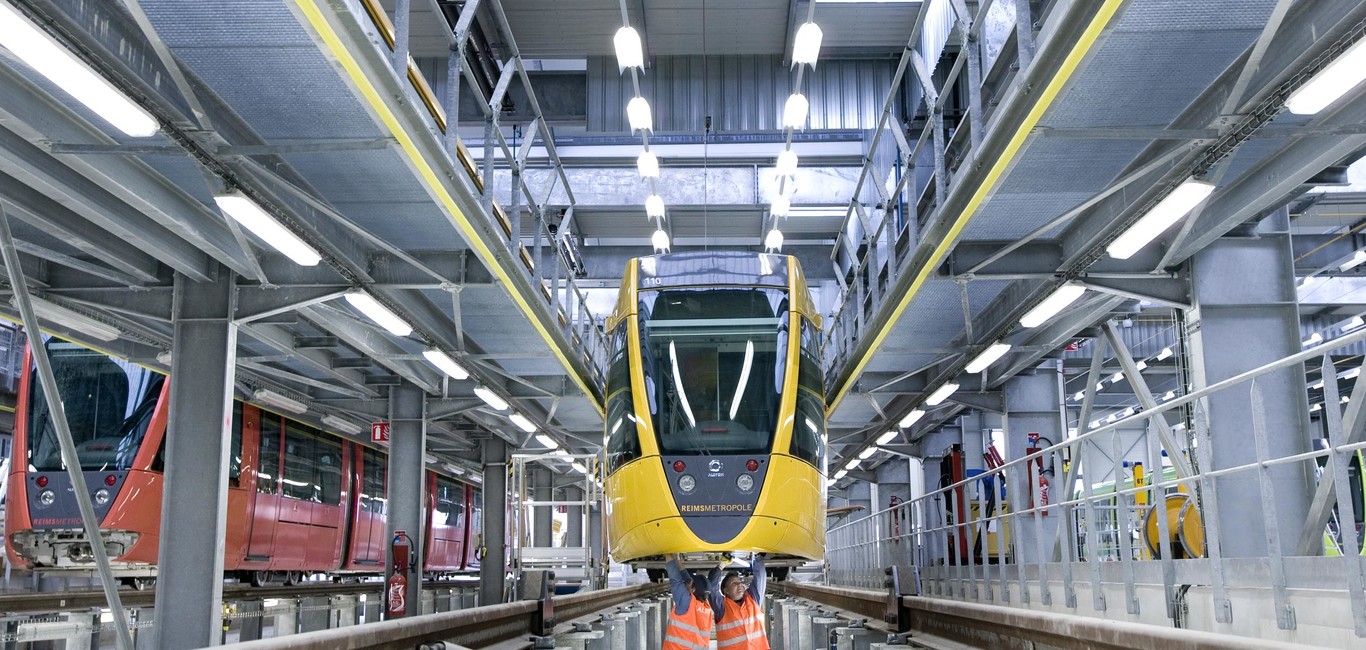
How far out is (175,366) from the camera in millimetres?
11773

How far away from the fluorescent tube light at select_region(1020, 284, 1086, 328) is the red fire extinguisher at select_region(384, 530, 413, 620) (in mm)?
9939

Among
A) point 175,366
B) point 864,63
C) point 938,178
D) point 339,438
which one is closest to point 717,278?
point 938,178

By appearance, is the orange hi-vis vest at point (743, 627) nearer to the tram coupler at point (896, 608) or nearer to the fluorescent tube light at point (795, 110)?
the tram coupler at point (896, 608)

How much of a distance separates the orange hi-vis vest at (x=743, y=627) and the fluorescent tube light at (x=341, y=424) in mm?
12241

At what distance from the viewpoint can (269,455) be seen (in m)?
19.3

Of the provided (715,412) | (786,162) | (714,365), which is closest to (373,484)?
(786,162)

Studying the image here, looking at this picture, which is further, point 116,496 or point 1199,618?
point 116,496

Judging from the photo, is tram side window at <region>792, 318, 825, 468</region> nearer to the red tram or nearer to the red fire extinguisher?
the red tram

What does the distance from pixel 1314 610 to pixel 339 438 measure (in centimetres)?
1928

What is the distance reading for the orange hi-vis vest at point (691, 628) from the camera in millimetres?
9609

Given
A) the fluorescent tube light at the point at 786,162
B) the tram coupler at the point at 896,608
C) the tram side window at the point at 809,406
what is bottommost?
the tram coupler at the point at 896,608

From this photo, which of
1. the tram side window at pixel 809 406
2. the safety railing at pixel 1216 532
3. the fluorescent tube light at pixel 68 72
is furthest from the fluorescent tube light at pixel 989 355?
the fluorescent tube light at pixel 68 72

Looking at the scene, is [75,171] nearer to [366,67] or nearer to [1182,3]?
[366,67]

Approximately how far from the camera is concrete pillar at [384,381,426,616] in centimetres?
1908
